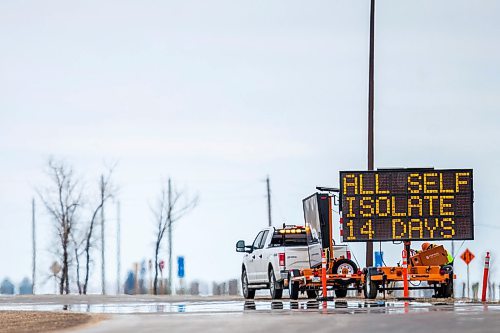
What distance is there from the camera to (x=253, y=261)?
39.5m

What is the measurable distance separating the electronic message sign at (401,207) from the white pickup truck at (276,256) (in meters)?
2.62

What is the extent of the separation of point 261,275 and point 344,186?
567 centimetres

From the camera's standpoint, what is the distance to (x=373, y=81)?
45.5m

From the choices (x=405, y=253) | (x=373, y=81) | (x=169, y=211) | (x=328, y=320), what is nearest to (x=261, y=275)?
(x=405, y=253)

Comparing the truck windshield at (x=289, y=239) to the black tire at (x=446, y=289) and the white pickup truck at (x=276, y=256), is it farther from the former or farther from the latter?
the black tire at (x=446, y=289)

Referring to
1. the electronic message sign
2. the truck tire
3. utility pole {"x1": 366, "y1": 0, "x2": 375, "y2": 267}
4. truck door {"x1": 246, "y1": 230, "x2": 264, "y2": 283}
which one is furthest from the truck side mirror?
the truck tire

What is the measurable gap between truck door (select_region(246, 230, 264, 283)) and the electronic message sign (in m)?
5.51

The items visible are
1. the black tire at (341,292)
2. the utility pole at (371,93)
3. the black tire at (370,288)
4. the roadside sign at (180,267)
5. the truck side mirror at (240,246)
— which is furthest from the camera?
the roadside sign at (180,267)

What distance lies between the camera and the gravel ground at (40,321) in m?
22.0

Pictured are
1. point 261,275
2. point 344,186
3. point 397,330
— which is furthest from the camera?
point 261,275

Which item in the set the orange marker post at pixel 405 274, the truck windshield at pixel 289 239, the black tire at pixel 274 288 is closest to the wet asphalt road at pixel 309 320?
the orange marker post at pixel 405 274

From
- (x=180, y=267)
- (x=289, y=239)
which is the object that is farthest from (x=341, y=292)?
(x=180, y=267)

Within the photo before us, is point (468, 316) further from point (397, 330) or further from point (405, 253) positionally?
point (405, 253)

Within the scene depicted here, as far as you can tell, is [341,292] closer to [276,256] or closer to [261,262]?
[276,256]
